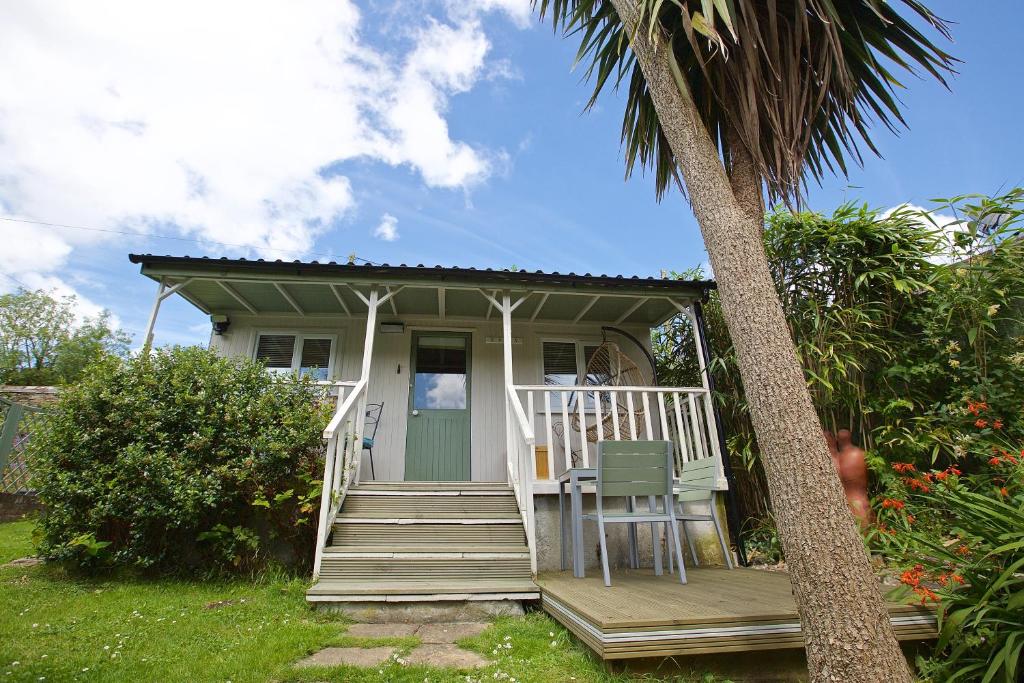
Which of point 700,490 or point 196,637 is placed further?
point 700,490

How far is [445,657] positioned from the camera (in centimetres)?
256

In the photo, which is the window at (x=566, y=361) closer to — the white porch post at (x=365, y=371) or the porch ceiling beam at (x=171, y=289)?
the white porch post at (x=365, y=371)

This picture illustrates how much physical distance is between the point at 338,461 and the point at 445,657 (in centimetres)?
222

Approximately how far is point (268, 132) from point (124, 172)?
6.97 meters

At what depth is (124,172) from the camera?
48.9 feet

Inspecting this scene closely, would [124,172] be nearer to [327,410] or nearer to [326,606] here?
[327,410]

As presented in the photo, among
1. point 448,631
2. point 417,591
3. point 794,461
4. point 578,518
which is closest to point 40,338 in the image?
point 417,591

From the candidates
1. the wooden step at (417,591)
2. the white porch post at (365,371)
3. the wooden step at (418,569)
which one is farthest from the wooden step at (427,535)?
the white porch post at (365,371)

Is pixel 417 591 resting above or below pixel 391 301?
below

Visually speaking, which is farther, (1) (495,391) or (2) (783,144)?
(1) (495,391)

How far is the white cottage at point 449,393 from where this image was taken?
388cm

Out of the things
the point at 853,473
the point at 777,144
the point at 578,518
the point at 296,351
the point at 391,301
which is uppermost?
the point at 391,301

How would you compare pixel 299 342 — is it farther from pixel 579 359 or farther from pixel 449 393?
pixel 579 359

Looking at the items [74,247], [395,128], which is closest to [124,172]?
[395,128]
